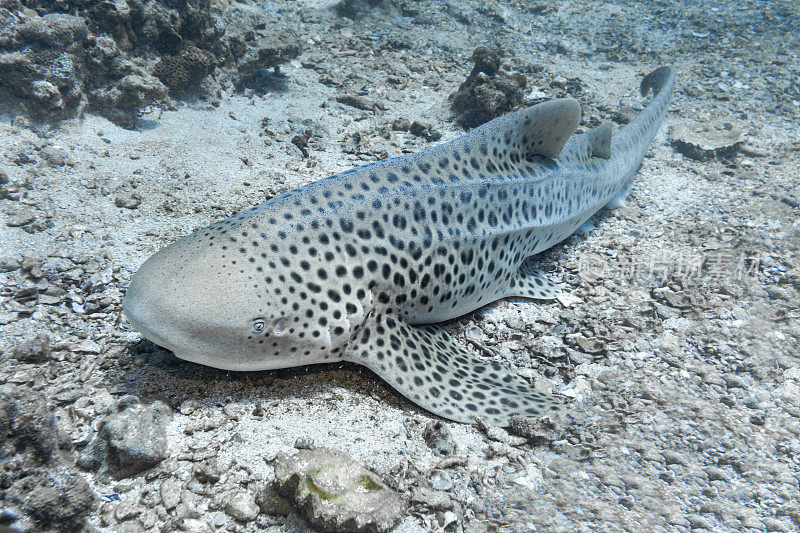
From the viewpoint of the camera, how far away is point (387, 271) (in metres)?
3.33

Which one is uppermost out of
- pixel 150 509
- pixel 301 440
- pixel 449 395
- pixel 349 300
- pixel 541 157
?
pixel 541 157

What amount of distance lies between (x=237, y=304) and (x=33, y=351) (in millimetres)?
1392

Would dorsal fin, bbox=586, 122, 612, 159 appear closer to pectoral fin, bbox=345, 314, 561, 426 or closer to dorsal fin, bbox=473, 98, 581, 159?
dorsal fin, bbox=473, 98, 581, 159

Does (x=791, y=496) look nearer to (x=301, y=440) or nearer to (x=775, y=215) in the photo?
(x=301, y=440)

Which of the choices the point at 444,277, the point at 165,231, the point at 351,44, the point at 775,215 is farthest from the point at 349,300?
the point at 351,44

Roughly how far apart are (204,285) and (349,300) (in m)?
0.95

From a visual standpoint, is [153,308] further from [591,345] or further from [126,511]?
[591,345]

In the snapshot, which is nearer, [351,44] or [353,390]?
[353,390]

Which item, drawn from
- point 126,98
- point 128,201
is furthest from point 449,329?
point 126,98

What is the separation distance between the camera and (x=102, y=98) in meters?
5.75

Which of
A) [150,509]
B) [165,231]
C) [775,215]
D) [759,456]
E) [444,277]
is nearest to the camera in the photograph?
[150,509]

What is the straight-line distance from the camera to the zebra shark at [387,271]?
271 cm

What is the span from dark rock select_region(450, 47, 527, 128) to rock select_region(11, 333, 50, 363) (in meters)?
6.23

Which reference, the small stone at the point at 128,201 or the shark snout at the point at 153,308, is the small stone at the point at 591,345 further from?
the small stone at the point at 128,201
